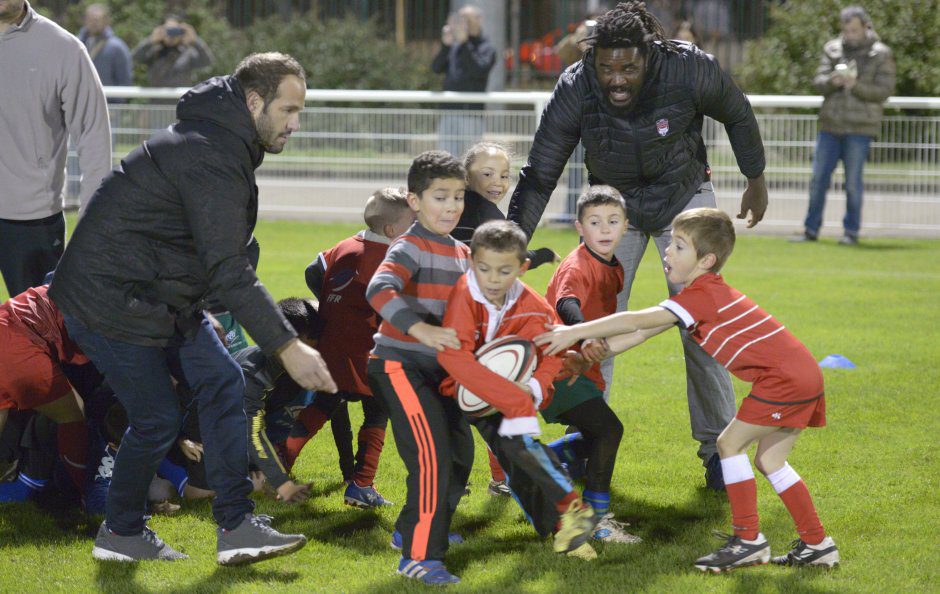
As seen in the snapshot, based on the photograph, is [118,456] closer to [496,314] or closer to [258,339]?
[258,339]

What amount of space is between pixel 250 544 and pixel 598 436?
4.71 feet

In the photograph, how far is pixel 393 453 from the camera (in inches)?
240

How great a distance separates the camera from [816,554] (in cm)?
447

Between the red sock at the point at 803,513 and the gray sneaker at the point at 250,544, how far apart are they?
6.00 feet

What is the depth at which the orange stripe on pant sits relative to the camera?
4.38m

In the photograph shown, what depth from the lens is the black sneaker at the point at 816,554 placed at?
14.6 ft

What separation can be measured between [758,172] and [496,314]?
6.80 ft

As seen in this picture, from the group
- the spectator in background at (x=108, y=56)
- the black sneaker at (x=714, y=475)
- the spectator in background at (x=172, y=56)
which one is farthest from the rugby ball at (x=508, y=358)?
the spectator in background at (x=108, y=56)

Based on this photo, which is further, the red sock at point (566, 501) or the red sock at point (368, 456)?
the red sock at point (368, 456)

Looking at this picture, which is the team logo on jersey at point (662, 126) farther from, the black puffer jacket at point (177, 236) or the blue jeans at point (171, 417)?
the blue jeans at point (171, 417)

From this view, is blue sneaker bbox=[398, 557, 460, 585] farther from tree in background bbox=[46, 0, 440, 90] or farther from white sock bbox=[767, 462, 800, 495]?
tree in background bbox=[46, 0, 440, 90]

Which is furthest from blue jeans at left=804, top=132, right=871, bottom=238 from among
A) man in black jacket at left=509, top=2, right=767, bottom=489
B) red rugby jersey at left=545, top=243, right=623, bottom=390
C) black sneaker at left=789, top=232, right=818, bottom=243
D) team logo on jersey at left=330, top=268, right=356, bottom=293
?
Result: team logo on jersey at left=330, top=268, right=356, bottom=293

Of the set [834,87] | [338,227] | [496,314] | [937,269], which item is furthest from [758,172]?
[338,227]

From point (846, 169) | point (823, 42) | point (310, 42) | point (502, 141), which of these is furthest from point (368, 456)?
point (310, 42)
